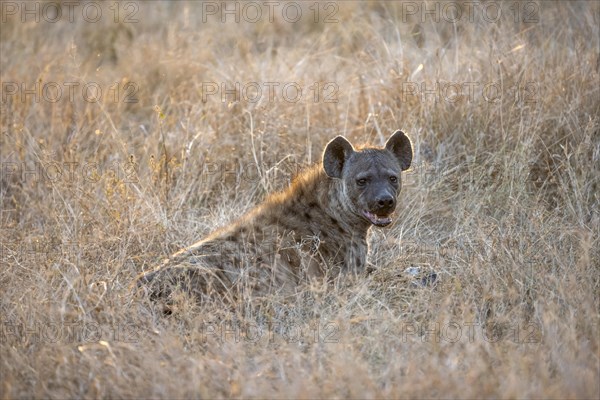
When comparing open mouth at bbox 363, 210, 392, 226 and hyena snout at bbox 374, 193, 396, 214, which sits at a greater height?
hyena snout at bbox 374, 193, 396, 214

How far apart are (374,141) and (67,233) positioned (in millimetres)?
2810

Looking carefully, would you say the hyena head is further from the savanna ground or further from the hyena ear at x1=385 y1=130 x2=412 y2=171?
the savanna ground

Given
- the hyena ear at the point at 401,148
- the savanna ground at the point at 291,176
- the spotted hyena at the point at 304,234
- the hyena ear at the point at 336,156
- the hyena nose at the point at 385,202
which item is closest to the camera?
the savanna ground at the point at 291,176

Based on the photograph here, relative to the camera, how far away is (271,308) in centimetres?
535

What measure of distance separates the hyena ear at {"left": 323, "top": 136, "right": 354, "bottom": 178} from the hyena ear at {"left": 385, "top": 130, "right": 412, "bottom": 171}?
0.34 m

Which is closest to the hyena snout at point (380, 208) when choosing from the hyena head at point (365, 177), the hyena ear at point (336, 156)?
the hyena head at point (365, 177)

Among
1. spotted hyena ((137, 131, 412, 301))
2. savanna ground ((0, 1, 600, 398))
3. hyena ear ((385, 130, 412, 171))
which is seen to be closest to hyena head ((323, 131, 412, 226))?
spotted hyena ((137, 131, 412, 301))

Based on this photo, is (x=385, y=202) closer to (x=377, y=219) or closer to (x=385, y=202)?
(x=385, y=202)

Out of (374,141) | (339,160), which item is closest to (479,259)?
(339,160)

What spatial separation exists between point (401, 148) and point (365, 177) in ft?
1.58

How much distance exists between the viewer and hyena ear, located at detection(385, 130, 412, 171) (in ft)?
20.1

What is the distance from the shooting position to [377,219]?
584 cm

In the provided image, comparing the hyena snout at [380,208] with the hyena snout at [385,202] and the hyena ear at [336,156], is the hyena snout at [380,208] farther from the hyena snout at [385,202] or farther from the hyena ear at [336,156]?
the hyena ear at [336,156]

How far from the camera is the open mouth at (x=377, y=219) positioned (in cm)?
582
